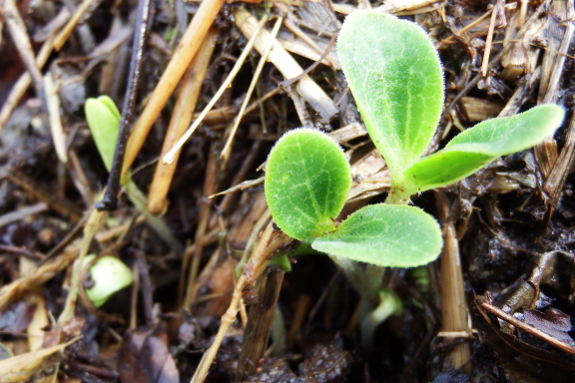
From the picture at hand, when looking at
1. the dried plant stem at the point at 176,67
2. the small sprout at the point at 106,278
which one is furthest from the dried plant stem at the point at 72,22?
the small sprout at the point at 106,278

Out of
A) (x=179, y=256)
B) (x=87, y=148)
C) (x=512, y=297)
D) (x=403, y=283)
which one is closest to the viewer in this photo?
(x=512, y=297)

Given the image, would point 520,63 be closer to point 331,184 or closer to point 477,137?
point 477,137

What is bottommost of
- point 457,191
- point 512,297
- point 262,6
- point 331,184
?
point 512,297

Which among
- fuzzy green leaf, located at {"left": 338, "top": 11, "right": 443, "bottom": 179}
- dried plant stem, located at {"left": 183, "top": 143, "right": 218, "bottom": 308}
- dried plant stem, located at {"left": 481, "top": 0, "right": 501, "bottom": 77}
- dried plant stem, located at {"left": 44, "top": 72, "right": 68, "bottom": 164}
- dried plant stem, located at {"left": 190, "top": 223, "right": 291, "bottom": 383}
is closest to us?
fuzzy green leaf, located at {"left": 338, "top": 11, "right": 443, "bottom": 179}

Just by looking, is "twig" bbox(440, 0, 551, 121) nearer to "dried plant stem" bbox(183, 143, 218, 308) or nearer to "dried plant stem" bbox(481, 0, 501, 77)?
"dried plant stem" bbox(481, 0, 501, 77)

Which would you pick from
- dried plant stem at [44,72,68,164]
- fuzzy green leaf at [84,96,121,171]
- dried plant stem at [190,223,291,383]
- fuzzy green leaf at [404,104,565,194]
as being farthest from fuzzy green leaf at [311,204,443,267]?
dried plant stem at [44,72,68,164]

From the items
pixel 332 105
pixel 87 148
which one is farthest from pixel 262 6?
pixel 87 148

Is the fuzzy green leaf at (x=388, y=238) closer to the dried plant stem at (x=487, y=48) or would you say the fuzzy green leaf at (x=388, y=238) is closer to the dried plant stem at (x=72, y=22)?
the dried plant stem at (x=487, y=48)
